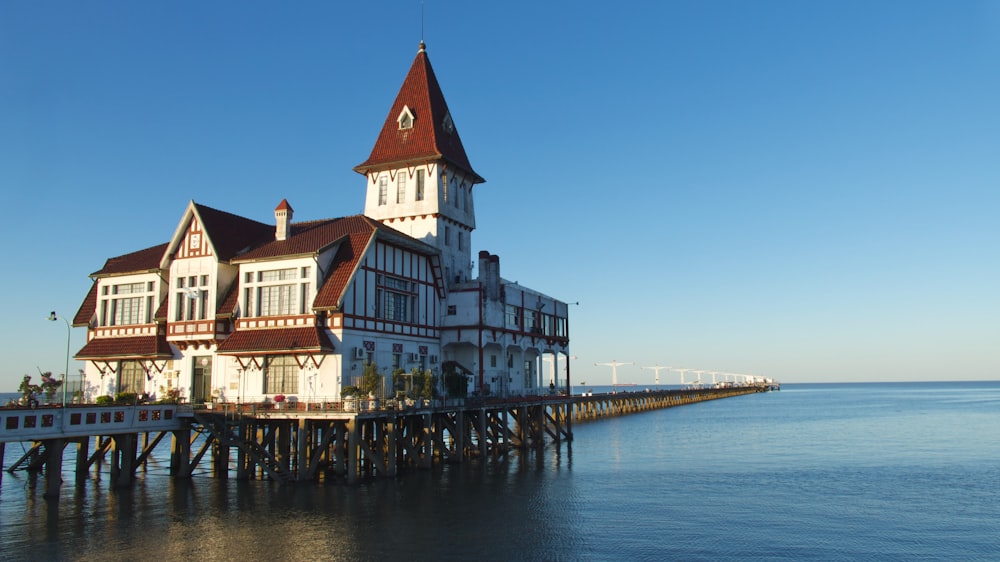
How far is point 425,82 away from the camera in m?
58.4

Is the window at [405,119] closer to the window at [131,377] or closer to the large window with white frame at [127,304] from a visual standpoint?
the large window with white frame at [127,304]

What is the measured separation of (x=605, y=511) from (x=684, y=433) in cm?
4541

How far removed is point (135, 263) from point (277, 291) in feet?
39.1

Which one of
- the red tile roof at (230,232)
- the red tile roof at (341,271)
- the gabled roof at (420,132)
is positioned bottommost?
the red tile roof at (341,271)

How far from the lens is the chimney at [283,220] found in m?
45.0

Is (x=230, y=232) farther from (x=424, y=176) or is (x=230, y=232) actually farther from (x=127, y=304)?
(x=424, y=176)

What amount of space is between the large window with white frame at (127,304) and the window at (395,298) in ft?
44.7

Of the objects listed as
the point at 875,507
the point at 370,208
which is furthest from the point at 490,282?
the point at 875,507

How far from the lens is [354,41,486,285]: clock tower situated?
5431 cm

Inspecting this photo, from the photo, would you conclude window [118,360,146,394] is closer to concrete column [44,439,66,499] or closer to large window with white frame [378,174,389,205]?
concrete column [44,439,66,499]

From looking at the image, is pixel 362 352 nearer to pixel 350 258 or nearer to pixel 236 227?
pixel 350 258

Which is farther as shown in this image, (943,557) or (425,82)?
(425,82)

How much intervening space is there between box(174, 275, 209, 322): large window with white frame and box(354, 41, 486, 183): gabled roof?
16.1m

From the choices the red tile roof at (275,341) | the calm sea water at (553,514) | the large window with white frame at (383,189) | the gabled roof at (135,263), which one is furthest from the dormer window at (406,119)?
the calm sea water at (553,514)
